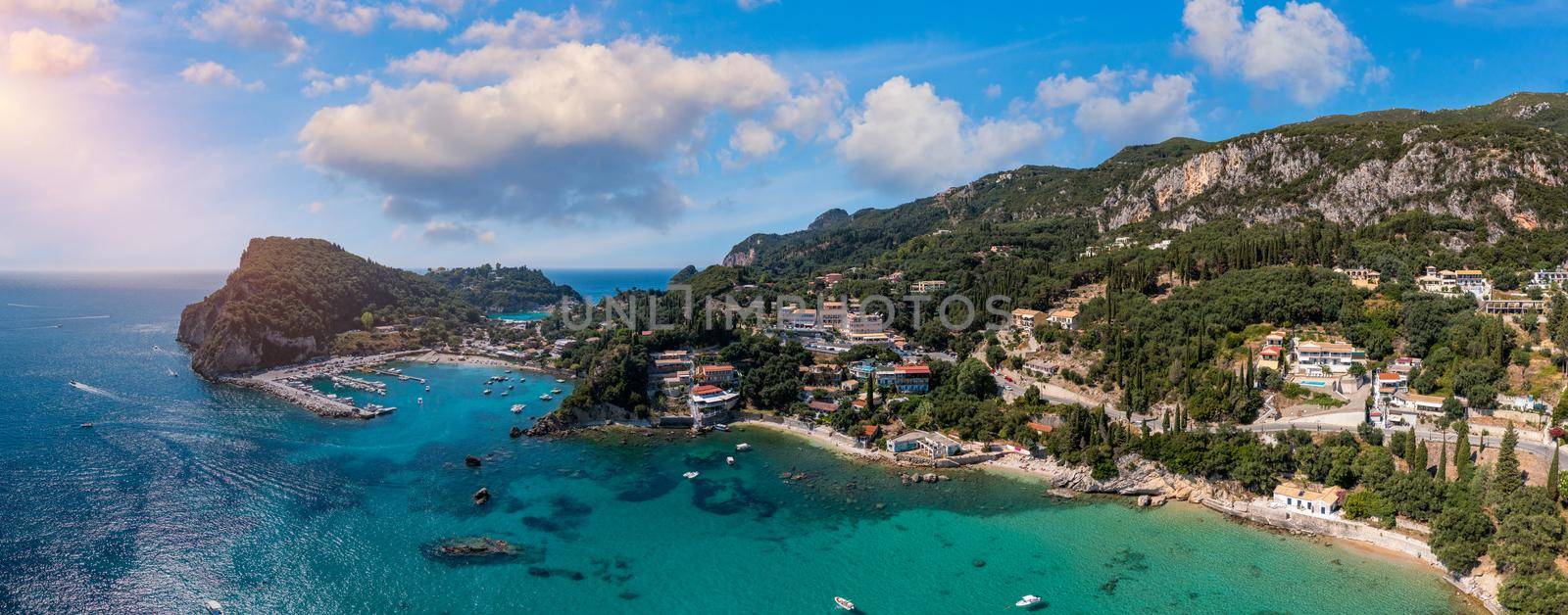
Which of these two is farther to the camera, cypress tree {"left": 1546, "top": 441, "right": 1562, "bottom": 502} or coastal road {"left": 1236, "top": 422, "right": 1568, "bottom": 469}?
coastal road {"left": 1236, "top": 422, "right": 1568, "bottom": 469}

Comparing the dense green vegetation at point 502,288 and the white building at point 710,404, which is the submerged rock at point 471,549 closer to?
Result: the white building at point 710,404

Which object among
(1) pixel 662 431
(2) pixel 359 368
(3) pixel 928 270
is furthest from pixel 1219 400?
(2) pixel 359 368

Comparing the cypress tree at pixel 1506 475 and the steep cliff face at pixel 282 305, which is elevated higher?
the steep cliff face at pixel 282 305

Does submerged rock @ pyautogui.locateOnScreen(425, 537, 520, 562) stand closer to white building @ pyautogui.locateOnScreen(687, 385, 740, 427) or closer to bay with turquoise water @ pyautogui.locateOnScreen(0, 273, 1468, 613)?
bay with turquoise water @ pyautogui.locateOnScreen(0, 273, 1468, 613)

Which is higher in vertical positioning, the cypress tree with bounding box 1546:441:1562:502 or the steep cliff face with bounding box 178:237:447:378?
the steep cliff face with bounding box 178:237:447:378

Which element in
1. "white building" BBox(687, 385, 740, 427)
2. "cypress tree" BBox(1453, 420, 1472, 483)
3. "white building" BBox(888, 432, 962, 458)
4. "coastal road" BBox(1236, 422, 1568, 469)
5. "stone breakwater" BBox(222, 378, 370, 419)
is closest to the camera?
"cypress tree" BBox(1453, 420, 1472, 483)

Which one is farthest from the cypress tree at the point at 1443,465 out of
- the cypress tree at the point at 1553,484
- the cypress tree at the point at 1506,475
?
the cypress tree at the point at 1553,484

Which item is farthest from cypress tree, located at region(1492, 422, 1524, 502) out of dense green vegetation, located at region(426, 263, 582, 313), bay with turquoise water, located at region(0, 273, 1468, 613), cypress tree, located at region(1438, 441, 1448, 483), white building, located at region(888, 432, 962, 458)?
dense green vegetation, located at region(426, 263, 582, 313)
